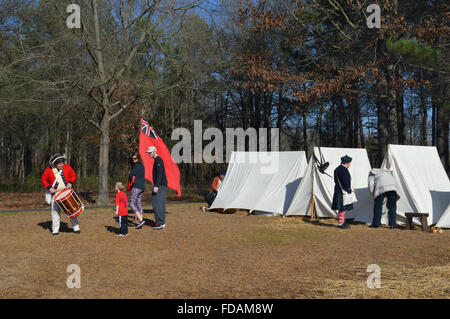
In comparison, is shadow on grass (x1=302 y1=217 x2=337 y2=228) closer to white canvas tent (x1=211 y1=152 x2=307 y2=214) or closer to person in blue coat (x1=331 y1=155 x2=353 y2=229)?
person in blue coat (x1=331 y1=155 x2=353 y2=229)

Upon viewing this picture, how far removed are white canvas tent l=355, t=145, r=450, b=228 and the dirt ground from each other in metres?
1.16

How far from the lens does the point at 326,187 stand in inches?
504

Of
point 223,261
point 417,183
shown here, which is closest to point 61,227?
point 223,261

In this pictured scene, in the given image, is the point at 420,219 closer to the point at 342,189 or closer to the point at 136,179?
the point at 342,189

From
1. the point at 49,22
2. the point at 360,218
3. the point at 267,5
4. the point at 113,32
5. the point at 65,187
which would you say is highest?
the point at 267,5

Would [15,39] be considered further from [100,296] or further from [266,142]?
[100,296]

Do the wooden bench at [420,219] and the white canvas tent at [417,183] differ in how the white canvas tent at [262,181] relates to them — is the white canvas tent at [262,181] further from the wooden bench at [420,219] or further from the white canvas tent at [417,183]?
the wooden bench at [420,219]

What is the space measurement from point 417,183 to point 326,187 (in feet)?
7.97

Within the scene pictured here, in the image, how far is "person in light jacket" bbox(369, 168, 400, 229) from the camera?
11.2 m

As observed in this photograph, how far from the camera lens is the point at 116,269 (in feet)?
21.2

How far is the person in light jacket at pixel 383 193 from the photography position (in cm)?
1122

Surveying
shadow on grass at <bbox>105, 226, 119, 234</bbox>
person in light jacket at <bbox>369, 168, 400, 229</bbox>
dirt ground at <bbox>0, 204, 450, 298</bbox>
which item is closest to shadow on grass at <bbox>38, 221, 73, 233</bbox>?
dirt ground at <bbox>0, 204, 450, 298</bbox>

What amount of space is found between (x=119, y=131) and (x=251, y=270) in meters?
22.3

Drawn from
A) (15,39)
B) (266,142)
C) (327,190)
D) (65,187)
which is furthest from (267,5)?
(65,187)
